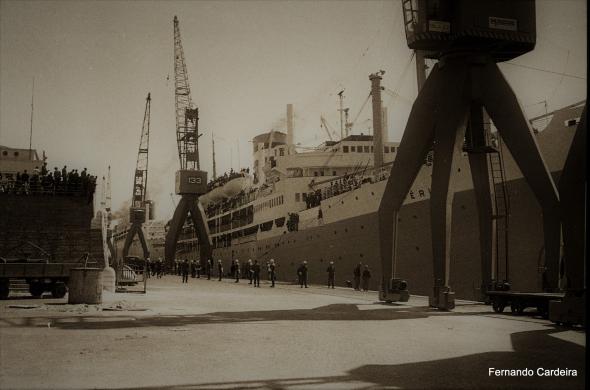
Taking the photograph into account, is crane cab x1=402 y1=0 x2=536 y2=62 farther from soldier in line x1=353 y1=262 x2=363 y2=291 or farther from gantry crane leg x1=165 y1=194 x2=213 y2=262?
gantry crane leg x1=165 y1=194 x2=213 y2=262

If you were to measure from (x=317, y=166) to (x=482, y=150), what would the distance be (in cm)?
3136

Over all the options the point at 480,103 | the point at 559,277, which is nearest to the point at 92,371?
the point at 559,277

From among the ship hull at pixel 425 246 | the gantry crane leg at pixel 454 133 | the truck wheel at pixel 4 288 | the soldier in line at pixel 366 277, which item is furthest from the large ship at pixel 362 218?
the truck wheel at pixel 4 288

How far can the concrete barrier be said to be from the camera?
617 inches

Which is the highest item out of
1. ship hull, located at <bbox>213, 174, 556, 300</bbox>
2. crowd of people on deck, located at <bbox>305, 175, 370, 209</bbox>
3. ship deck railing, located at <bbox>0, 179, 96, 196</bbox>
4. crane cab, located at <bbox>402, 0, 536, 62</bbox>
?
crane cab, located at <bbox>402, 0, 536, 62</bbox>

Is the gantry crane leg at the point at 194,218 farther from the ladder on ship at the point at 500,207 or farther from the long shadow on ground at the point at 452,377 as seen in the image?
the long shadow on ground at the point at 452,377

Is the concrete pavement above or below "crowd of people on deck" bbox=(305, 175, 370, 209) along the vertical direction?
below

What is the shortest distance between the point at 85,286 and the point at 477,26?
12.8 m

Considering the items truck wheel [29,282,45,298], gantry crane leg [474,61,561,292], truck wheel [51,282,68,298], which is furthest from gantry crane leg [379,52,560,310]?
truck wheel [29,282,45,298]

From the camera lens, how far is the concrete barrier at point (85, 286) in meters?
15.7

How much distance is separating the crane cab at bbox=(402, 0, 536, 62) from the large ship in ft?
9.22

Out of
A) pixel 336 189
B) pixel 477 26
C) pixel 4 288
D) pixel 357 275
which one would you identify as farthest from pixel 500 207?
pixel 336 189

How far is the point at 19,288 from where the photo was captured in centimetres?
2147

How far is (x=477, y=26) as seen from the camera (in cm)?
1385
